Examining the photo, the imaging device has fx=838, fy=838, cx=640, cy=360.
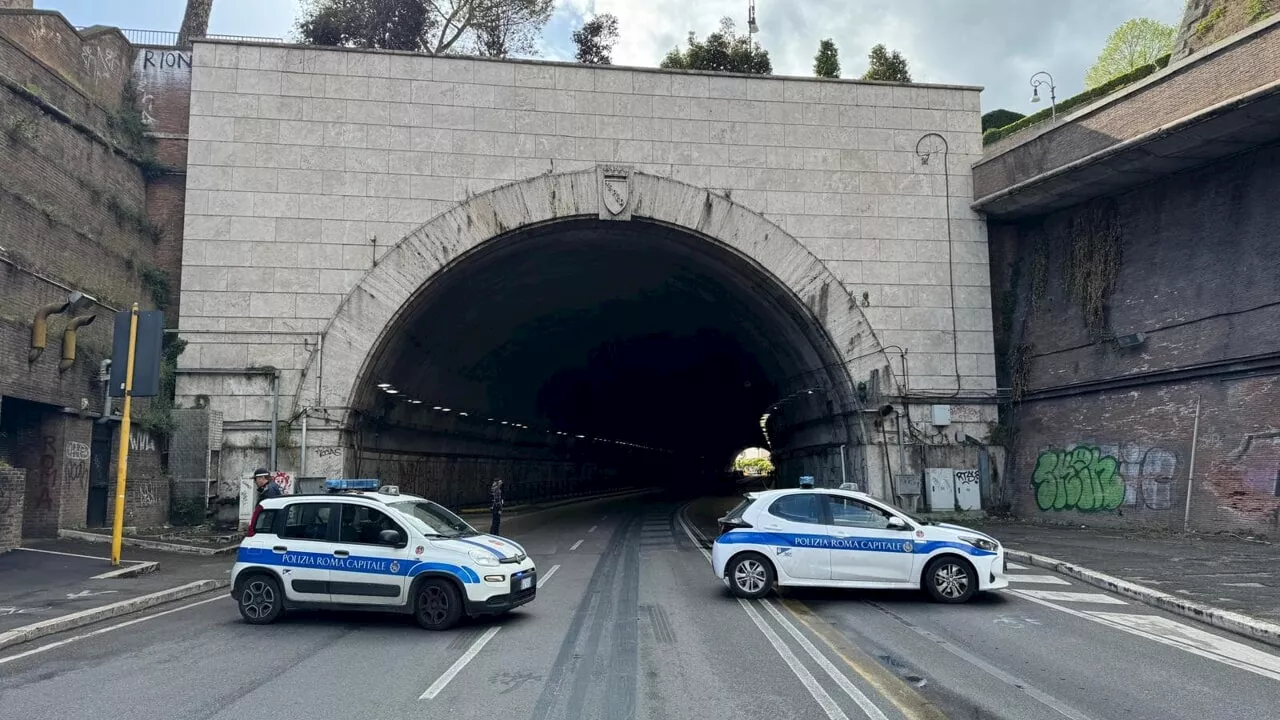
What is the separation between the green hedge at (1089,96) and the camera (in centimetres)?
2547

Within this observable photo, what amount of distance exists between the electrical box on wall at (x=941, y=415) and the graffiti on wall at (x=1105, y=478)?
250 centimetres

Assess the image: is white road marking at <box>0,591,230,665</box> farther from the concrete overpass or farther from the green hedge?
the green hedge

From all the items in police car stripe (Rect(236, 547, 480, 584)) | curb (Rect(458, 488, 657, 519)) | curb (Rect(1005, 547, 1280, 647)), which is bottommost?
curb (Rect(458, 488, 657, 519))

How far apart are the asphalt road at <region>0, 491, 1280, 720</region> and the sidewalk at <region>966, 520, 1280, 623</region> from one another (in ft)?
3.55

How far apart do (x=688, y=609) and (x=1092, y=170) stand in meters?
Result: 16.0

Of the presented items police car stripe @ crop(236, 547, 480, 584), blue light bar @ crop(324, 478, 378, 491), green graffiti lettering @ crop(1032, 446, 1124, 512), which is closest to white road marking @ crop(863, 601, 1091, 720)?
police car stripe @ crop(236, 547, 480, 584)

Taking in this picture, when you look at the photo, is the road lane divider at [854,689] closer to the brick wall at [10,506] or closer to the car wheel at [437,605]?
the car wheel at [437,605]

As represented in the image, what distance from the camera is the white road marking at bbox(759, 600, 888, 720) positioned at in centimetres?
Result: 632

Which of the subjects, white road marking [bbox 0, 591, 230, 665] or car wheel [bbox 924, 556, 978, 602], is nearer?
white road marking [bbox 0, 591, 230, 665]

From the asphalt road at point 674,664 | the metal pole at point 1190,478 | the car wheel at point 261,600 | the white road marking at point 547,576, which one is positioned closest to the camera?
the asphalt road at point 674,664

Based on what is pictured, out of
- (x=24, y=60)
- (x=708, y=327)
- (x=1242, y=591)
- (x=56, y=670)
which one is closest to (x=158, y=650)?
(x=56, y=670)

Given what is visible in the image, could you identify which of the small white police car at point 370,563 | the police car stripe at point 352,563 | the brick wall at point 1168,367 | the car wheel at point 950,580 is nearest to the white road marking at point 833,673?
the car wheel at point 950,580

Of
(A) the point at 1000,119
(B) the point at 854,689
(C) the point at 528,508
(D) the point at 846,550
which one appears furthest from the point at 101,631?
(A) the point at 1000,119

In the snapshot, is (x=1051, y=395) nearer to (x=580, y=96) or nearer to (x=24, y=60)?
(x=580, y=96)
